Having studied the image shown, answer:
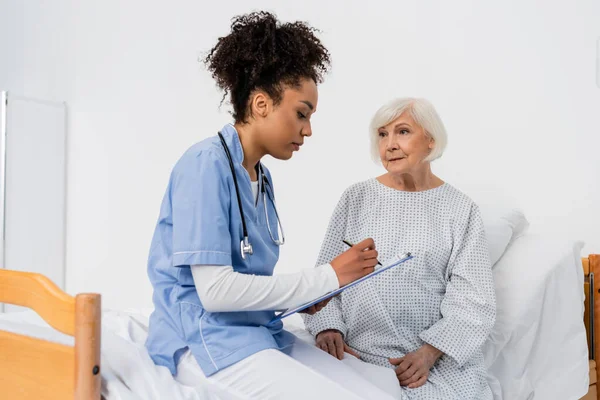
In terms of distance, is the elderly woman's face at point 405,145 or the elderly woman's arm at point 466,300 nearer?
the elderly woman's arm at point 466,300

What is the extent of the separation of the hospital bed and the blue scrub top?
0.21ft

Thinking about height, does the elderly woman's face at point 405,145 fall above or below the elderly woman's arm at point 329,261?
above

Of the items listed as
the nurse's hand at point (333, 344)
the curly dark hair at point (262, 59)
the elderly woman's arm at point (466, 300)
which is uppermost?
the curly dark hair at point (262, 59)

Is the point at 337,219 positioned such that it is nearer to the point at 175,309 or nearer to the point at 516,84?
the point at 175,309

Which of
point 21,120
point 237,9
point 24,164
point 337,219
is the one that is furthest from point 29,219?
point 337,219

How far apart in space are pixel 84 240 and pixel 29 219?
1.01 feet

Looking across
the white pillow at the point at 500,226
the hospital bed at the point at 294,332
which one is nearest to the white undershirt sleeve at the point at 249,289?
the hospital bed at the point at 294,332

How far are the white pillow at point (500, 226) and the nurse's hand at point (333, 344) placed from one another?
0.52m

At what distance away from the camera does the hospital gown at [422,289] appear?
5.56 ft

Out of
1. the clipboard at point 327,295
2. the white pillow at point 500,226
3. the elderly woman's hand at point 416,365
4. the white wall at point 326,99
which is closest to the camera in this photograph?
the clipboard at point 327,295

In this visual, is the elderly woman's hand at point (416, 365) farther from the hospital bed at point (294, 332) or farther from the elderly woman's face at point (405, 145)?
the elderly woman's face at point (405, 145)

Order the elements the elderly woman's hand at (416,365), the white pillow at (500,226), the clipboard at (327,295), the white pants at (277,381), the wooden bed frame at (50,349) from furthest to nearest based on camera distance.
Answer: the white pillow at (500,226) < the elderly woman's hand at (416,365) < the clipboard at (327,295) < the white pants at (277,381) < the wooden bed frame at (50,349)

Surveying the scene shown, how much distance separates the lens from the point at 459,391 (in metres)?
1.62

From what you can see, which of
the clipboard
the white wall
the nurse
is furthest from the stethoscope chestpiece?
the white wall
